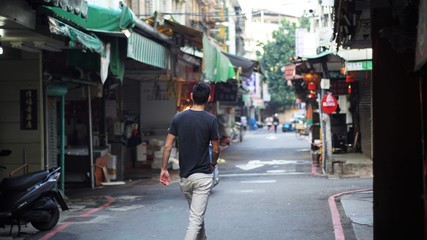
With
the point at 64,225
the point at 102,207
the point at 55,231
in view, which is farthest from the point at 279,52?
the point at 55,231

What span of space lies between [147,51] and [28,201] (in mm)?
5963

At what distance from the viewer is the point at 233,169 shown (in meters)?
19.8

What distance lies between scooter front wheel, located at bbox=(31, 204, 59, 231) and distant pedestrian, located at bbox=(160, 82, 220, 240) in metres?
3.30

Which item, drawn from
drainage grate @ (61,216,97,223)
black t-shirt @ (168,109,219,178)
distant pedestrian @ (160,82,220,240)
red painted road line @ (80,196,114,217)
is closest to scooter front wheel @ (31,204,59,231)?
drainage grate @ (61,216,97,223)

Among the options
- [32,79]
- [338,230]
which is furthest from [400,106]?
[32,79]

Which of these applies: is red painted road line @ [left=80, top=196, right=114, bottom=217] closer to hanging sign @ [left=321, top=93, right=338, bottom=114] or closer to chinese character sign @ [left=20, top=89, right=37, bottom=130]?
chinese character sign @ [left=20, top=89, right=37, bottom=130]

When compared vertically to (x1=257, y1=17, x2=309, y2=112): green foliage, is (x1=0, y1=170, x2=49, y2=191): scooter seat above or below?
below

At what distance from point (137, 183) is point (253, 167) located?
563 centimetres

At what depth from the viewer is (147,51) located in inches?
530

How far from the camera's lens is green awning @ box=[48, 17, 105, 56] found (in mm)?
8539

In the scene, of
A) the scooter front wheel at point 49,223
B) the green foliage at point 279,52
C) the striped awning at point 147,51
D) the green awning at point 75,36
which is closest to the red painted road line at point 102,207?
Result: the scooter front wheel at point 49,223

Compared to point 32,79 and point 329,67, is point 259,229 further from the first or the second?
point 329,67

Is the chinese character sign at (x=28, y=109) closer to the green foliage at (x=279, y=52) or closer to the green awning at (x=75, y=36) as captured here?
the green awning at (x=75, y=36)

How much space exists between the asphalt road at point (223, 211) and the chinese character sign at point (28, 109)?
5.97 ft
